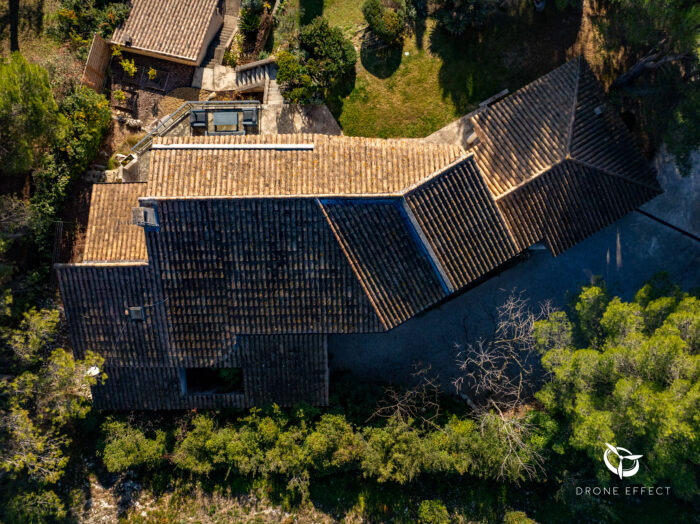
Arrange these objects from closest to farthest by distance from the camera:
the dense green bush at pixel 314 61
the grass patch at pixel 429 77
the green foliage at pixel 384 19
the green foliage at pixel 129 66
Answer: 1. the dense green bush at pixel 314 61
2. the green foliage at pixel 384 19
3. the green foliage at pixel 129 66
4. the grass patch at pixel 429 77

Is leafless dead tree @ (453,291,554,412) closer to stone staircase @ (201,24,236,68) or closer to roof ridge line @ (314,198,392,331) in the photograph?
roof ridge line @ (314,198,392,331)

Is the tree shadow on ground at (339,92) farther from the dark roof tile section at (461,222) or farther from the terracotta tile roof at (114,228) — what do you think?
the terracotta tile roof at (114,228)

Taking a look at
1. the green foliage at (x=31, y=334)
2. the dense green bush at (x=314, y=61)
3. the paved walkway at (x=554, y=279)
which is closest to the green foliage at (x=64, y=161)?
the green foliage at (x=31, y=334)

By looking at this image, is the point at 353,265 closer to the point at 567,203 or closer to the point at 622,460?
the point at 567,203

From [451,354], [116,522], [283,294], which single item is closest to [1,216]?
[283,294]

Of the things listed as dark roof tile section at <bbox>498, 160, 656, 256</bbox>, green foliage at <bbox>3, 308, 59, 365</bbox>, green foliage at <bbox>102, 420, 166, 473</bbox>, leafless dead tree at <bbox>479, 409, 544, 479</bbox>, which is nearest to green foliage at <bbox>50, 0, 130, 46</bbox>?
green foliage at <bbox>3, 308, 59, 365</bbox>

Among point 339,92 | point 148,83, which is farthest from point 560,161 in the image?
point 148,83

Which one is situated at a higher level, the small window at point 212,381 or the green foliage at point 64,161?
the green foliage at point 64,161
